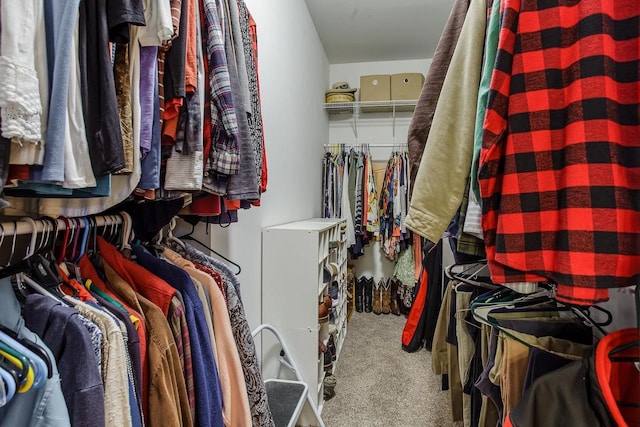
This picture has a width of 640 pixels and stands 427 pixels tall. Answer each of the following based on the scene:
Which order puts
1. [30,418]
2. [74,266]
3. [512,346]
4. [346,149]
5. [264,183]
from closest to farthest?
[30,418] → [74,266] → [512,346] → [264,183] → [346,149]

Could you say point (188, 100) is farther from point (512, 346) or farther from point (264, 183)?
point (512, 346)

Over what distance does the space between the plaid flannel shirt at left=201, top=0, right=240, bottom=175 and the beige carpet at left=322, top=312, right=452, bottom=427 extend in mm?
1640

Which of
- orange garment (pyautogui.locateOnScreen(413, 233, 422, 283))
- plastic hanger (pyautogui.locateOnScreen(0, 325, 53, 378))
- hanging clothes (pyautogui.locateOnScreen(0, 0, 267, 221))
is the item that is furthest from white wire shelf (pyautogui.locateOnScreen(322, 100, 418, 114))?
plastic hanger (pyautogui.locateOnScreen(0, 325, 53, 378))

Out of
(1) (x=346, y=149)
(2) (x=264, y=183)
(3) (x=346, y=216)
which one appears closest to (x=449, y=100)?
(2) (x=264, y=183)

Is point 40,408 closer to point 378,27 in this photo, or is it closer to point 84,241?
point 84,241

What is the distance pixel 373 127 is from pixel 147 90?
11.0 feet

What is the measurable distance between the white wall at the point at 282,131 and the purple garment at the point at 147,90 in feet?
2.36

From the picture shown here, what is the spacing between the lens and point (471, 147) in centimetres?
71

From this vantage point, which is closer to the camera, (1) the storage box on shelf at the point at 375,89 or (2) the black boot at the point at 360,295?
(1) the storage box on shelf at the point at 375,89

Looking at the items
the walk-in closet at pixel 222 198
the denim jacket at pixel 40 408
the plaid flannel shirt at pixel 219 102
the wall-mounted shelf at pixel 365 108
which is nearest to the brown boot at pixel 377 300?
the wall-mounted shelf at pixel 365 108

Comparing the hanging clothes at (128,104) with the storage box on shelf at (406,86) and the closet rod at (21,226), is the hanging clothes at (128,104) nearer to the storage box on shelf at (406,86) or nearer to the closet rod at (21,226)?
the closet rod at (21,226)

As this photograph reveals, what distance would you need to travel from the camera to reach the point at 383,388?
7.13ft

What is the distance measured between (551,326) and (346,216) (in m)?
2.56

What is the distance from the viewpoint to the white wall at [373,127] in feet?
12.2
